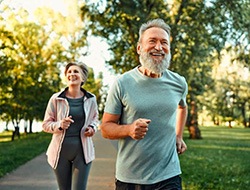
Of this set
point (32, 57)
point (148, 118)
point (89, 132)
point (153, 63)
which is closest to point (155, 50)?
point (153, 63)

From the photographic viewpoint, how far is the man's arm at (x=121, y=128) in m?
2.73

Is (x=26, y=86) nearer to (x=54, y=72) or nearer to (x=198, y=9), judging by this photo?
(x=54, y=72)

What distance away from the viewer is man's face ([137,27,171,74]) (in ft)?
10.2

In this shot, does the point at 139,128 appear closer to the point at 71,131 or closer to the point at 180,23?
the point at 71,131

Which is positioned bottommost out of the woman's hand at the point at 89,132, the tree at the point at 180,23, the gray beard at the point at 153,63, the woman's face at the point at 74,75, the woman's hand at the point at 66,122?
the woman's hand at the point at 89,132

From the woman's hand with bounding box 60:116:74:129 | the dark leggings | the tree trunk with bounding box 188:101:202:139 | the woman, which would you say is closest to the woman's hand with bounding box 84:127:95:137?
Result: the woman

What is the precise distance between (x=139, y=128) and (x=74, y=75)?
258 cm

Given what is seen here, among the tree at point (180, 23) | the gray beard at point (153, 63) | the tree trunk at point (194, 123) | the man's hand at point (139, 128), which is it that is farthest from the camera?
the tree trunk at point (194, 123)

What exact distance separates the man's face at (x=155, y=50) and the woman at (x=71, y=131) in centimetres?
191

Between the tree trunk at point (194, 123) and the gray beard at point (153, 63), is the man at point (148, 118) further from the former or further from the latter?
the tree trunk at point (194, 123)

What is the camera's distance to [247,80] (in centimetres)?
5081

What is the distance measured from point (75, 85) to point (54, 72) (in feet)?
102

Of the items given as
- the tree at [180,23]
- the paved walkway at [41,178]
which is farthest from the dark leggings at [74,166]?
the tree at [180,23]

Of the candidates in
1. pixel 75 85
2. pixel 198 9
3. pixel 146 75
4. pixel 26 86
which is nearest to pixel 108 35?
pixel 198 9
